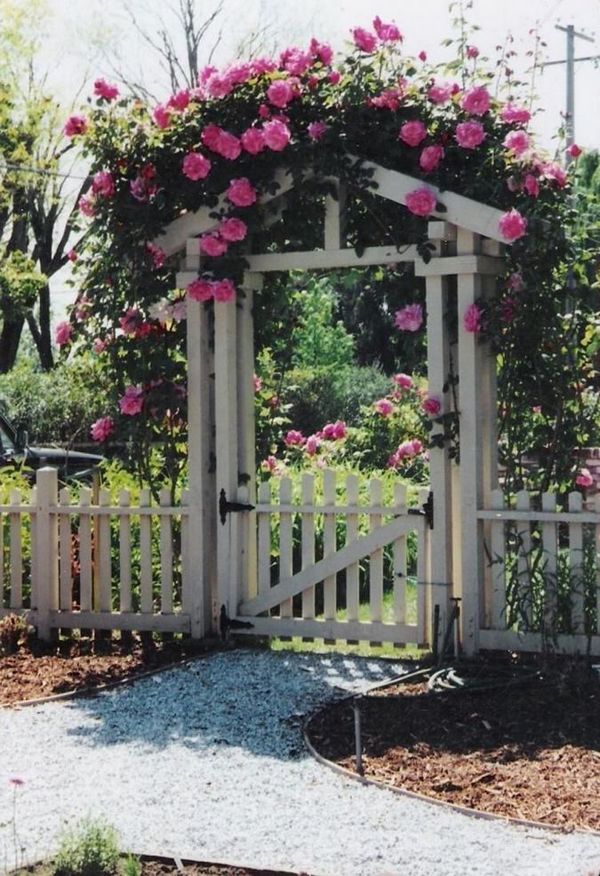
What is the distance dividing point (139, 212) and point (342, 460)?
18.9 ft

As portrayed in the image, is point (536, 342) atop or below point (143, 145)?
below

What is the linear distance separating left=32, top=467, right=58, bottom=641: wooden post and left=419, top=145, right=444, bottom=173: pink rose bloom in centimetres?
295

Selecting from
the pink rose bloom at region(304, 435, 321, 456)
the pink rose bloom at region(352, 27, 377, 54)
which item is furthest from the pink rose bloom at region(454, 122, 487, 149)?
the pink rose bloom at region(304, 435, 321, 456)

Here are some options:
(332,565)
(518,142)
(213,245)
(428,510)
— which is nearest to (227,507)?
(332,565)

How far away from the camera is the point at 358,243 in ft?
27.1

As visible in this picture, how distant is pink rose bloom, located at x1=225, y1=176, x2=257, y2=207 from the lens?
797cm

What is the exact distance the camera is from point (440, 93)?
782cm

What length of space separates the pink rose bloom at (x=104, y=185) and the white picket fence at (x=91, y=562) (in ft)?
5.72

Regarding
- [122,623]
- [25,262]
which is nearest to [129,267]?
[122,623]

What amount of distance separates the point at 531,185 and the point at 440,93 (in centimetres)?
80

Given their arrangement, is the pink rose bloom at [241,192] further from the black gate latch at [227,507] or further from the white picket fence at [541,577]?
the white picket fence at [541,577]

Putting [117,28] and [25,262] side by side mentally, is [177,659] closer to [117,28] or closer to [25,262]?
[25,262]

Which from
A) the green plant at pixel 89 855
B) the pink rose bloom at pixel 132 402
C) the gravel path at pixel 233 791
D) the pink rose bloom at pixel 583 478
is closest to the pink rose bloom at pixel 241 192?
the pink rose bloom at pixel 132 402

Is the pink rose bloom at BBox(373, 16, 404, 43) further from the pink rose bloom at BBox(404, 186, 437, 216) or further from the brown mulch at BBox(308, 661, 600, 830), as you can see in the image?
the brown mulch at BBox(308, 661, 600, 830)
